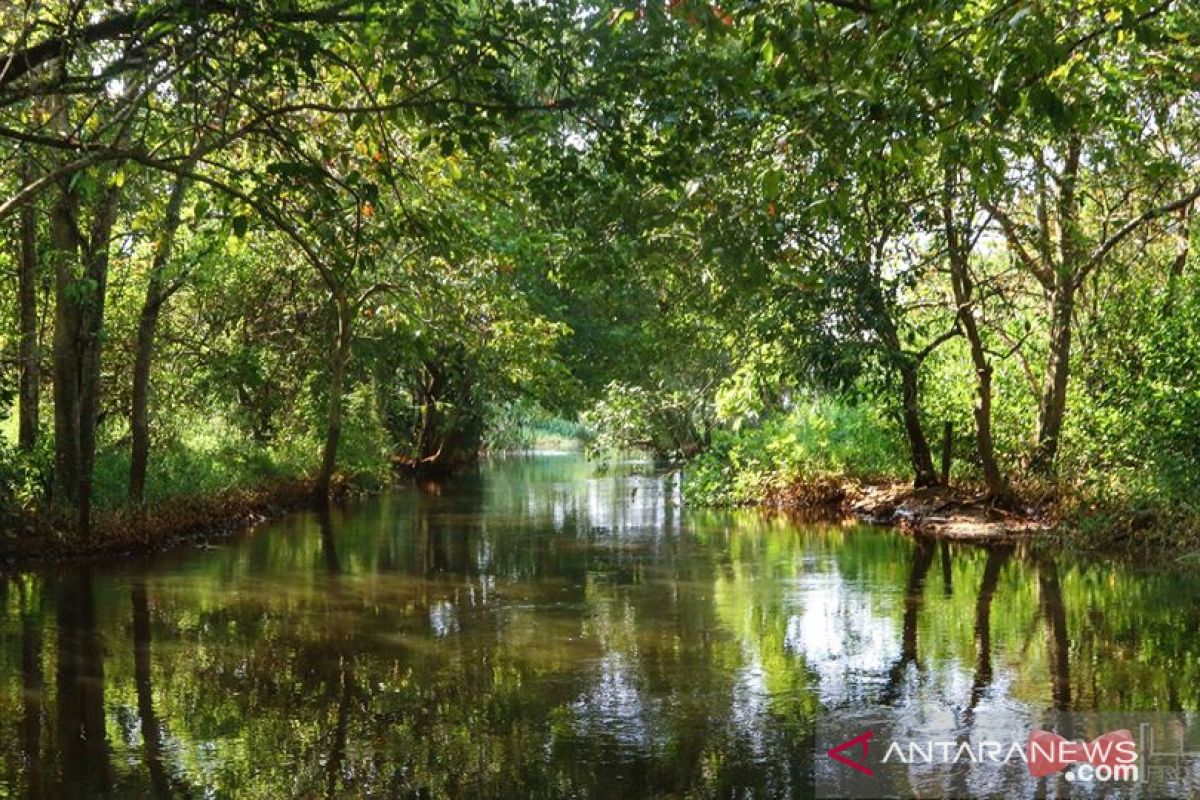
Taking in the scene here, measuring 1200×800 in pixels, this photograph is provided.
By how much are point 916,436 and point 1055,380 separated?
107 inches

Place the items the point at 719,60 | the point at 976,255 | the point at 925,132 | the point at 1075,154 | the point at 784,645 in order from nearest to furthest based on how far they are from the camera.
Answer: the point at 925,132
the point at 719,60
the point at 784,645
the point at 1075,154
the point at 976,255

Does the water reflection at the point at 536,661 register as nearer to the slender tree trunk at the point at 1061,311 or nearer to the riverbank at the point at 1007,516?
the riverbank at the point at 1007,516

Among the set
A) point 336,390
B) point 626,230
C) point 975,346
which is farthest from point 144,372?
point 975,346

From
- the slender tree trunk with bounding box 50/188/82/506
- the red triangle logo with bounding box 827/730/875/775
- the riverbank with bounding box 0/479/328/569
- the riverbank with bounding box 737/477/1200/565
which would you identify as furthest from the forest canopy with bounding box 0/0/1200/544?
the red triangle logo with bounding box 827/730/875/775

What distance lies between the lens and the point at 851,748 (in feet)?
19.6

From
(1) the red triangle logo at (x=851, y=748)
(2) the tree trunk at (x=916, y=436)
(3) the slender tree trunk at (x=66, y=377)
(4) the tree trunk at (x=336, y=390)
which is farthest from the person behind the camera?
(4) the tree trunk at (x=336, y=390)

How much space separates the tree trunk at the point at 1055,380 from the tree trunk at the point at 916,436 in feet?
6.26

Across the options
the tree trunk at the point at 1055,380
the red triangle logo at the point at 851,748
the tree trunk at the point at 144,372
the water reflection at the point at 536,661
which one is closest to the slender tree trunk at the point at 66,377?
the tree trunk at the point at 144,372

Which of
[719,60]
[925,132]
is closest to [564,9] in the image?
[719,60]

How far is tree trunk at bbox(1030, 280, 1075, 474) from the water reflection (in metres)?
2.52

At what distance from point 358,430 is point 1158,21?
1958 centimetres

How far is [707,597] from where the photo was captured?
36.3 ft

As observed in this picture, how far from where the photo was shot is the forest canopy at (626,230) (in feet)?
23.3

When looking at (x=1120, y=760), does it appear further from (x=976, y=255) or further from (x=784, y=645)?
(x=976, y=255)
